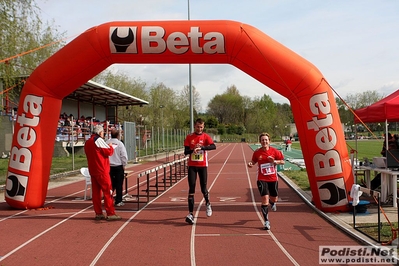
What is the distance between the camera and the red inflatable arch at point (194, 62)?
936cm

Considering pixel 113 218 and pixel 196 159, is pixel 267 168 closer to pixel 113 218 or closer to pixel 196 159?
pixel 196 159

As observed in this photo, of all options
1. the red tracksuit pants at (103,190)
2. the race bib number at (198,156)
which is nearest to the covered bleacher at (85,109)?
the red tracksuit pants at (103,190)

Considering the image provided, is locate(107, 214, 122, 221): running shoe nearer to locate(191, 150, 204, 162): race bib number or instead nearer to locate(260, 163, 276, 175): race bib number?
locate(191, 150, 204, 162): race bib number

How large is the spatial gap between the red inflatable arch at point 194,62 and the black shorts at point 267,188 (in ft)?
5.13

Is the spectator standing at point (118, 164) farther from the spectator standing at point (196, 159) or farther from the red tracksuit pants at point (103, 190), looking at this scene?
the spectator standing at point (196, 159)

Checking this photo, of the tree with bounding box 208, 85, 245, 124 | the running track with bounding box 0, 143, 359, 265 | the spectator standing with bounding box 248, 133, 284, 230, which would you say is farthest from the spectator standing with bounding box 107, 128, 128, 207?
the tree with bounding box 208, 85, 245, 124

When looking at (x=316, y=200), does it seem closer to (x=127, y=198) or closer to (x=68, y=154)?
(x=127, y=198)

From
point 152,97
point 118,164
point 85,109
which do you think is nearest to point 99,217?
point 118,164

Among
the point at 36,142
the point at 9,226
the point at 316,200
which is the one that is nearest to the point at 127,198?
the point at 36,142

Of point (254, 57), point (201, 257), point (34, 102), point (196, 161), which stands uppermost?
point (254, 57)

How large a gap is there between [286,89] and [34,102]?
5632 millimetres

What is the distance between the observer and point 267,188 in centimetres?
828

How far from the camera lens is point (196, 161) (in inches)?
344

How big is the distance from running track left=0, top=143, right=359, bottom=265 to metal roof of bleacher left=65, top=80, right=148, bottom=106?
19.4 metres
